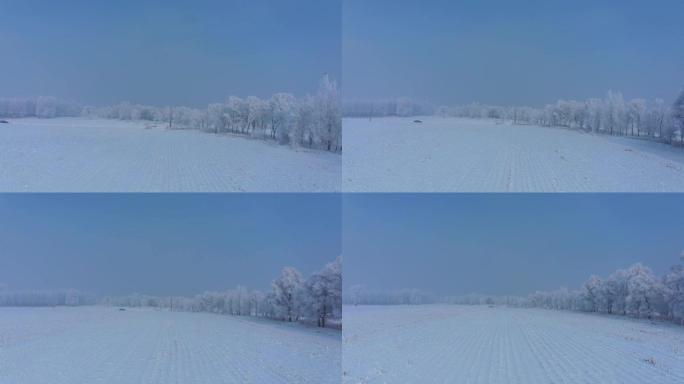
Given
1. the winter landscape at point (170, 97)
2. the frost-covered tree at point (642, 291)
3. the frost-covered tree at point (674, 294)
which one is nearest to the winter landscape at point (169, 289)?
the winter landscape at point (170, 97)

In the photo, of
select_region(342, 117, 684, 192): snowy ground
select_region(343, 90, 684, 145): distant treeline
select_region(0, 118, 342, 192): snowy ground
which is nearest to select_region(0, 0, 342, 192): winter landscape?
select_region(0, 118, 342, 192): snowy ground

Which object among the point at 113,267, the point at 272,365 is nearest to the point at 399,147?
the point at 272,365

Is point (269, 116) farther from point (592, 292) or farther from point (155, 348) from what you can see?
point (592, 292)

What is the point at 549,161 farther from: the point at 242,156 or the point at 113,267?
the point at 113,267

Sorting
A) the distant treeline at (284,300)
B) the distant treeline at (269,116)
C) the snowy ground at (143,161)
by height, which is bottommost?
the distant treeline at (284,300)

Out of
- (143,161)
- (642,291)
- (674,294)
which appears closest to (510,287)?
(642,291)

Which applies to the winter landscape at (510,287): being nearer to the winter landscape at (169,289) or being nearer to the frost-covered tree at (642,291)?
the frost-covered tree at (642,291)
